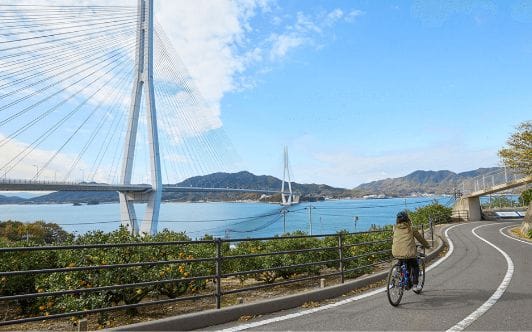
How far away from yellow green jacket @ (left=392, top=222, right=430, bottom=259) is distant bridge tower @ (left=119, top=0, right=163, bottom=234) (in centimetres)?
3336

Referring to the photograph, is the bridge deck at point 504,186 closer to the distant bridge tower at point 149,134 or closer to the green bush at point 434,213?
the green bush at point 434,213

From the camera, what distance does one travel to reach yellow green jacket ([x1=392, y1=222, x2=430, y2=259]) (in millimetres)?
6680

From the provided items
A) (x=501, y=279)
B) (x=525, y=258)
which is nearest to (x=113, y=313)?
(x=501, y=279)

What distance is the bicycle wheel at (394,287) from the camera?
6215 mm

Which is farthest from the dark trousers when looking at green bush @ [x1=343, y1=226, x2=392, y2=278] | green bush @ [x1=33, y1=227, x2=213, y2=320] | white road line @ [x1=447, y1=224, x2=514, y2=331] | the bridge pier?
the bridge pier

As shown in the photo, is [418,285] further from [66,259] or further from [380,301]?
[66,259]

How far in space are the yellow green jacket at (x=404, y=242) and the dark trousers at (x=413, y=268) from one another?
176mm

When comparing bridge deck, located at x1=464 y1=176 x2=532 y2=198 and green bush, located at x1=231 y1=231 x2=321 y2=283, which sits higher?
bridge deck, located at x1=464 y1=176 x2=532 y2=198

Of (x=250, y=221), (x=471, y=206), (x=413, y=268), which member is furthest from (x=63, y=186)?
(x=250, y=221)

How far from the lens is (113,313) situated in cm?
575

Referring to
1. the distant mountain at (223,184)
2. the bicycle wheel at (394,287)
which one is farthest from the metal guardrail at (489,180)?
the distant mountain at (223,184)

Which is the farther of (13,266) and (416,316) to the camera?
(13,266)

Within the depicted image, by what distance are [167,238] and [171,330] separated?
4127 mm

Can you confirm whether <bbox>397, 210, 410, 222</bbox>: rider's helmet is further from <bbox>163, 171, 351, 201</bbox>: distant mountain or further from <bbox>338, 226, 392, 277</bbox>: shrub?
<bbox>163, 171, 351, 201</bbox>: distant mountain
